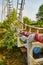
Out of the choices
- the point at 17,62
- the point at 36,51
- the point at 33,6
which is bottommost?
the point at 17,62

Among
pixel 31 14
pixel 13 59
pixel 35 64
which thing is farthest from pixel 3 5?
pixel 35 64

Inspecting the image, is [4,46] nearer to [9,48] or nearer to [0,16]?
[9,48]

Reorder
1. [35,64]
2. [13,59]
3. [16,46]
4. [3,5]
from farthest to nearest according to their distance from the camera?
[3,5] → [16,46] → [13,59] → [35,64]

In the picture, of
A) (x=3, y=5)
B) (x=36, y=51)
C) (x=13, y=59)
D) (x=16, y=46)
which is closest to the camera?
(x=36, y=51)

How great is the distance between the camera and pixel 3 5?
16.2ft

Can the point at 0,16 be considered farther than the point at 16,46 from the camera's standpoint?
Yes

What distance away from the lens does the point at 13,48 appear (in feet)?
8.29

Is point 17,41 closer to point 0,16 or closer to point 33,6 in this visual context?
point 0,16

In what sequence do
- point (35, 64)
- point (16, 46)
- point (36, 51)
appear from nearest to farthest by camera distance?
point (35, 64) < point (36, 51) < point (16, 46)

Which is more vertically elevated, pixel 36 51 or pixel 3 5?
pixel 3 5

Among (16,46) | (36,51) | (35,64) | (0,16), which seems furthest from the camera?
(0,16)

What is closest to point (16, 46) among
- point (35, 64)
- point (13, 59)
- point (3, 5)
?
point (13, 59)

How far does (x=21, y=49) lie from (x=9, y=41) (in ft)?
0.68

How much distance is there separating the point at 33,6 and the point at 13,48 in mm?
3290
